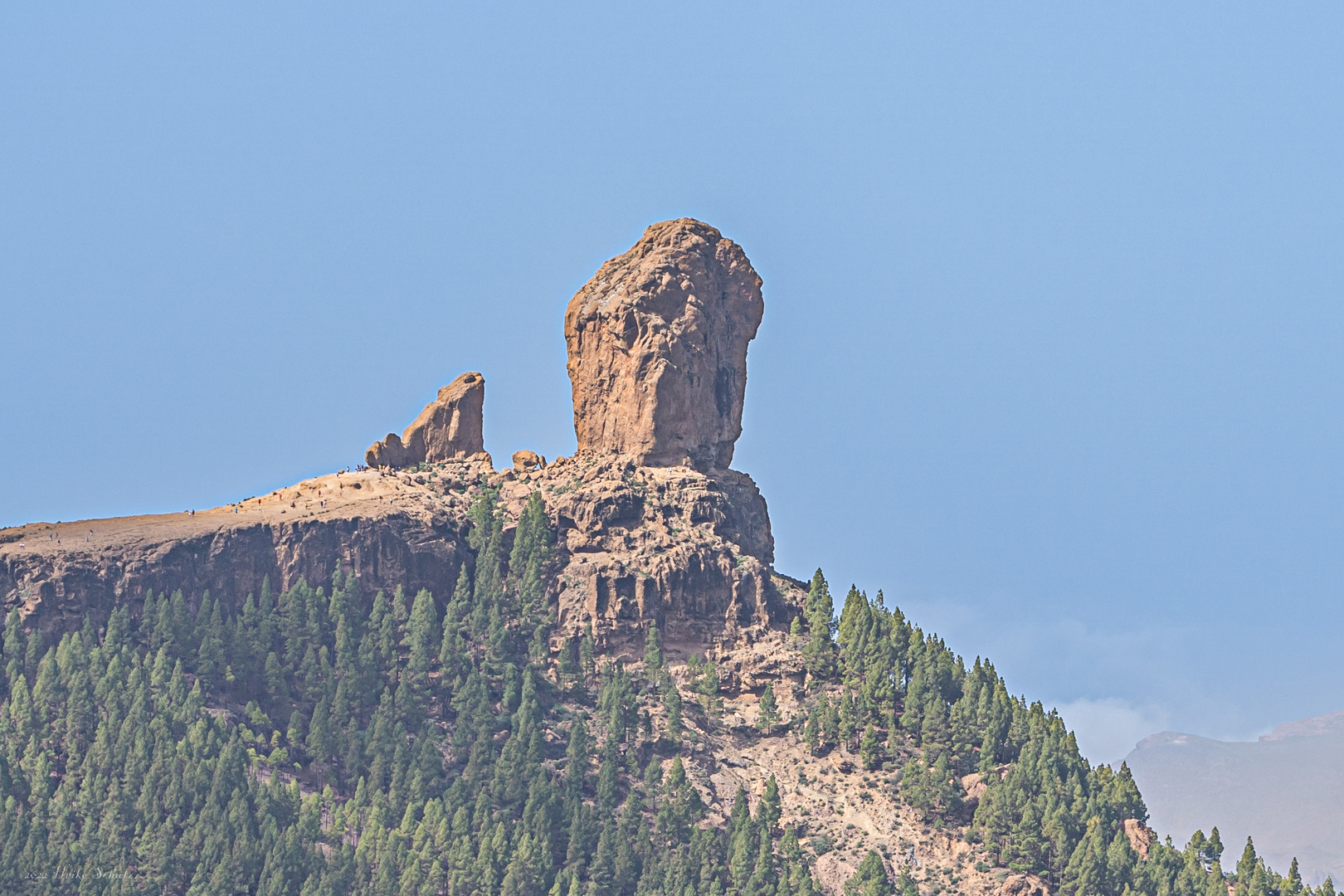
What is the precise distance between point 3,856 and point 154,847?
10771 millimetres

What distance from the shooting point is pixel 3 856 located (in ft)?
634

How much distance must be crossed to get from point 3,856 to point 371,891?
26514mm

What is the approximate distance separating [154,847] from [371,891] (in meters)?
16.1

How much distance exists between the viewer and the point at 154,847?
7771 inches

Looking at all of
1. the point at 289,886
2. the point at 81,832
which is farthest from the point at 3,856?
the point at 289,886

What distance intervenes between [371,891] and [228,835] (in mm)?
11295

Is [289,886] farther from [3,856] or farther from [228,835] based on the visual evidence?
[3,856]

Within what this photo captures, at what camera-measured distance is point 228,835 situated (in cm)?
19925

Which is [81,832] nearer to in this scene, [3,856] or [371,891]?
[3,856]

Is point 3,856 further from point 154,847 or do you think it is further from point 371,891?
point 371,891

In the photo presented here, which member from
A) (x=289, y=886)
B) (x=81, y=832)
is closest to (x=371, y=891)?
(x=289, y=886)

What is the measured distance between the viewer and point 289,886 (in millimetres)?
197875

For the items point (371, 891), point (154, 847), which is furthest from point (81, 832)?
point (371, 891)

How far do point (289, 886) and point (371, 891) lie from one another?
240 inches
